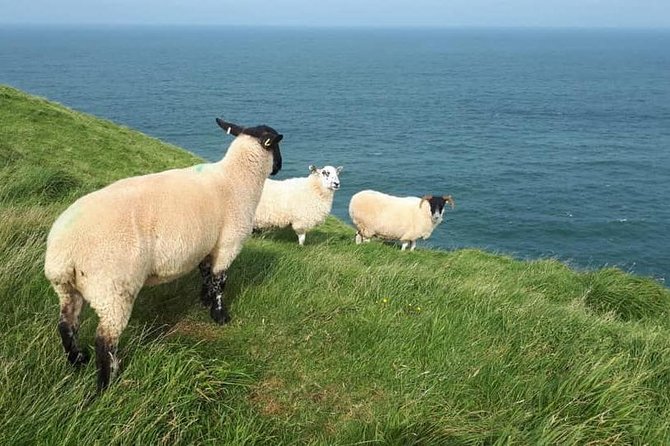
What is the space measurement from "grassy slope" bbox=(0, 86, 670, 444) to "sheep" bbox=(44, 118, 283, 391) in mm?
277

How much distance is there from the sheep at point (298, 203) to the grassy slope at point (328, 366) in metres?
4.94

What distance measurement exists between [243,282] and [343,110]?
7505cm

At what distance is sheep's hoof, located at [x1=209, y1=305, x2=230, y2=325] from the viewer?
5.99 metres

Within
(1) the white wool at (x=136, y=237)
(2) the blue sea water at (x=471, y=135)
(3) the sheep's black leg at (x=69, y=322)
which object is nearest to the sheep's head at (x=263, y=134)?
(1) the white wool at (x=136, y=237)

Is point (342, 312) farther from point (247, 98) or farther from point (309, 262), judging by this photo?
point (247, 98)

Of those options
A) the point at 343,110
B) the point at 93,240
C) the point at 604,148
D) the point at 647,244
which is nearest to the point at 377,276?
the point at 93,240

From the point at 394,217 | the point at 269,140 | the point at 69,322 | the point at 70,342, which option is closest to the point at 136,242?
the point at 69,322

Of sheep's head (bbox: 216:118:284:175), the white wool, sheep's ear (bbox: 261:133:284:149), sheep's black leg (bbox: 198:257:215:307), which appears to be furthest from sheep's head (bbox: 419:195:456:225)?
sheep's black leg (bbox: 198:257:215:307)

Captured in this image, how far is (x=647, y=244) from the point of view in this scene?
32.4 metres

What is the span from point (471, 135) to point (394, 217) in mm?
49604

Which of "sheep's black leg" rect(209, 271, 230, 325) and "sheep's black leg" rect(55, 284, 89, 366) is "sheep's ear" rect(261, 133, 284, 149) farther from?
"sheep's black leg" rect(55, 284, 89, 366)

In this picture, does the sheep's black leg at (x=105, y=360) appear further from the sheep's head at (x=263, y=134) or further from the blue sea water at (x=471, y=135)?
the blue sea water at (x=471, y=135)

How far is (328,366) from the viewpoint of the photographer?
5422 millimetres

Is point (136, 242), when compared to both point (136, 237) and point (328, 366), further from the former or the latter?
point (328, 366)
